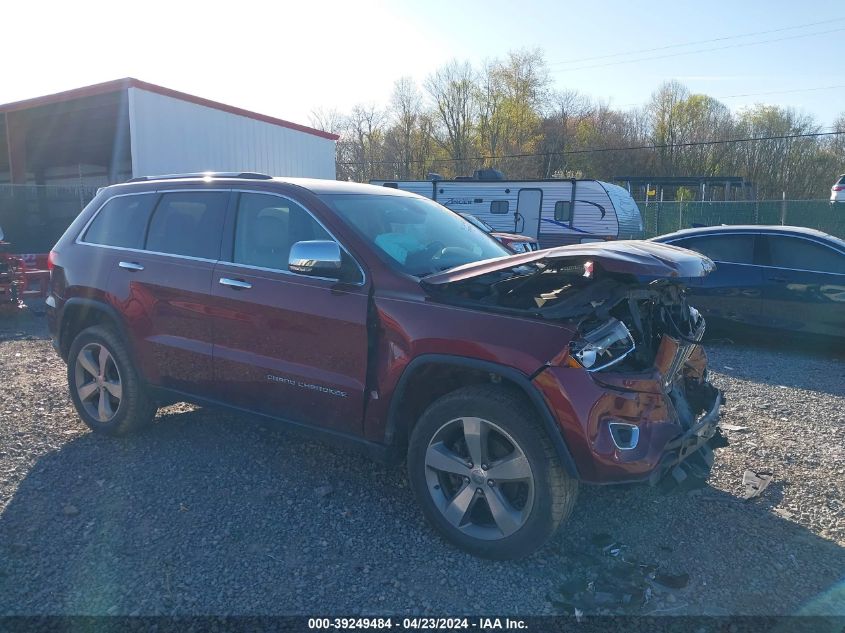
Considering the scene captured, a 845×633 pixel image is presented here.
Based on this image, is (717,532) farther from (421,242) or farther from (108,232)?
(108,232)

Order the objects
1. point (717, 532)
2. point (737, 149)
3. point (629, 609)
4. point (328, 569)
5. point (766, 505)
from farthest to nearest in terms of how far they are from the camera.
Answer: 1. point (737, 149)
2. point (766, 505)
3. point (717, 532)
4. point (328, 569)
5. point (629, 609)

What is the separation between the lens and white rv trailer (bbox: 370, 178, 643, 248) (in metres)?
18.2

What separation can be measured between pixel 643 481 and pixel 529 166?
45767mm

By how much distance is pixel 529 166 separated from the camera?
155ft

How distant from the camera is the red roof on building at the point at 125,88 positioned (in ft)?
53.1

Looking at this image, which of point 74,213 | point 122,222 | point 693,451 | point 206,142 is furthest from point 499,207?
point 693,451

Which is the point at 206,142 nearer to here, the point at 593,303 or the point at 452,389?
the point at 452,389

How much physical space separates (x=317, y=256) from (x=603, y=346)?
1564 mm

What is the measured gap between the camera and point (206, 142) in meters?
18.4

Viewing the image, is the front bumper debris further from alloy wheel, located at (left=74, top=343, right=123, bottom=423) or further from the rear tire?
alloy wheel, located at (left=74, top=343, right=123, bottom=423)

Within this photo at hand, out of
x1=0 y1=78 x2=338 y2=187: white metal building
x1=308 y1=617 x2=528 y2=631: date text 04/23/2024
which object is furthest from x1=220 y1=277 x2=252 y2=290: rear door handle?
x1=0 y1=78 x2=338 y2=187: white metal building

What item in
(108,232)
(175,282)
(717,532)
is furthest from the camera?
(108,232)

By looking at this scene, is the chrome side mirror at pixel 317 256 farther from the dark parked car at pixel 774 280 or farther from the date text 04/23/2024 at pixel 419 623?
the dark parked car at pixel 774 280

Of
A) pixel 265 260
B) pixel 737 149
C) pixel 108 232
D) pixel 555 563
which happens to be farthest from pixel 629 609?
pixel 737 149
